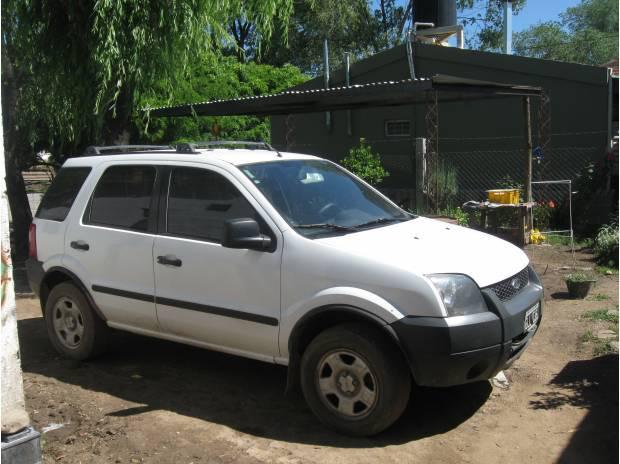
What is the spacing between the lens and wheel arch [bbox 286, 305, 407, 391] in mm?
4031

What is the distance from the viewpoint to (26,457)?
341 centimetres

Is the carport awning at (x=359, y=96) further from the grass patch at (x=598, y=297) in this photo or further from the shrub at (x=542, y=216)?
the grass patch at (x=598, y=297)

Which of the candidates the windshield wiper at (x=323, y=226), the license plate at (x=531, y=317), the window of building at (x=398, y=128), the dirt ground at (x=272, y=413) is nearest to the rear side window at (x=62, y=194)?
the dirt ground at (x=272, y=413)

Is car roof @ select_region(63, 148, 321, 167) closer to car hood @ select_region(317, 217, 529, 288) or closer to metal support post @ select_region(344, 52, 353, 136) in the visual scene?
car hood @ select_region(317, 217, 529, 288)

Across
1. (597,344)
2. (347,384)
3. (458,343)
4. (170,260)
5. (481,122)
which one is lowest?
(597,344)

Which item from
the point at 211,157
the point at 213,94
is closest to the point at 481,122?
the point at 213,94

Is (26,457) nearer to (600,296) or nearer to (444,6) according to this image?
(600,296)

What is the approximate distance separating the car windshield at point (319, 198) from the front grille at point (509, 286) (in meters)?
1.02

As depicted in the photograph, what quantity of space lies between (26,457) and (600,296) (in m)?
6.26

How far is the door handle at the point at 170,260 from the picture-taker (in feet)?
16.2

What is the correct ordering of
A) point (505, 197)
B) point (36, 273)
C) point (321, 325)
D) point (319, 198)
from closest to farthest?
1. point (321, 325)
2. point (319, 198)
3. point (36, 273)
4. point (505, 197)

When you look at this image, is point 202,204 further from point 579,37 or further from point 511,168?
point 579,37

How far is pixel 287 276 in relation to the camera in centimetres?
440

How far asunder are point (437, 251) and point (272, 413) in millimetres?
1666
